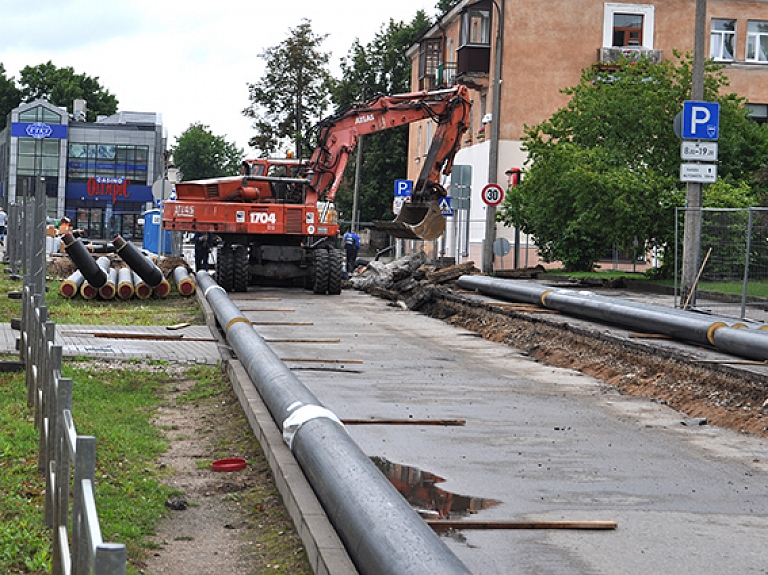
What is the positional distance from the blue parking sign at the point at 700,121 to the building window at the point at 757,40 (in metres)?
27.4

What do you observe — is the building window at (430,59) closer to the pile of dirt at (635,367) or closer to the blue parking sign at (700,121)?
the pile of dirt at (635,367)

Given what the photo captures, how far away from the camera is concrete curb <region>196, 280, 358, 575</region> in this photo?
18.6ft

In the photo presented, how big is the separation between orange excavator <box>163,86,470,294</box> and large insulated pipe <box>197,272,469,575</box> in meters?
17.3

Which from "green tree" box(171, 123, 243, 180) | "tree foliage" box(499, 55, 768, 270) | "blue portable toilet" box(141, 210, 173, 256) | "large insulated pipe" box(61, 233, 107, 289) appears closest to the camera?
"large insulated pipe" box(61, 233, 107, 289)

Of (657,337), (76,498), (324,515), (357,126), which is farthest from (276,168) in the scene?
(76,498)

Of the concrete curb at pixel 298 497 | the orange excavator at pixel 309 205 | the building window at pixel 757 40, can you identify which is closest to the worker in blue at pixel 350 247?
the orange excavator at pixel 309 205

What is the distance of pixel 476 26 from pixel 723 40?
948 centimetres

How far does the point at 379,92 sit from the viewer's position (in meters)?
76.4

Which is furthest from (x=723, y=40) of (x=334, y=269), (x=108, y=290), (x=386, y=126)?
(x=108, y=290)

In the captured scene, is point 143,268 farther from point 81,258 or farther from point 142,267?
point 81,258

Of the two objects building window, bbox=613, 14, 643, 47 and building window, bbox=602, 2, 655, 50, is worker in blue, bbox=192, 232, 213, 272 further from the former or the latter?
building window, bbox=613, 14, 643, 47

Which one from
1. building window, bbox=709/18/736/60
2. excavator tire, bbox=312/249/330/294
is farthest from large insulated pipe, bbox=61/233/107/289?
building window, bbox=709/18/736/60

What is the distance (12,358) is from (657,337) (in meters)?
8.38

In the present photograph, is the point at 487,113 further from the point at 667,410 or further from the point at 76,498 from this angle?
the point at 76,498
